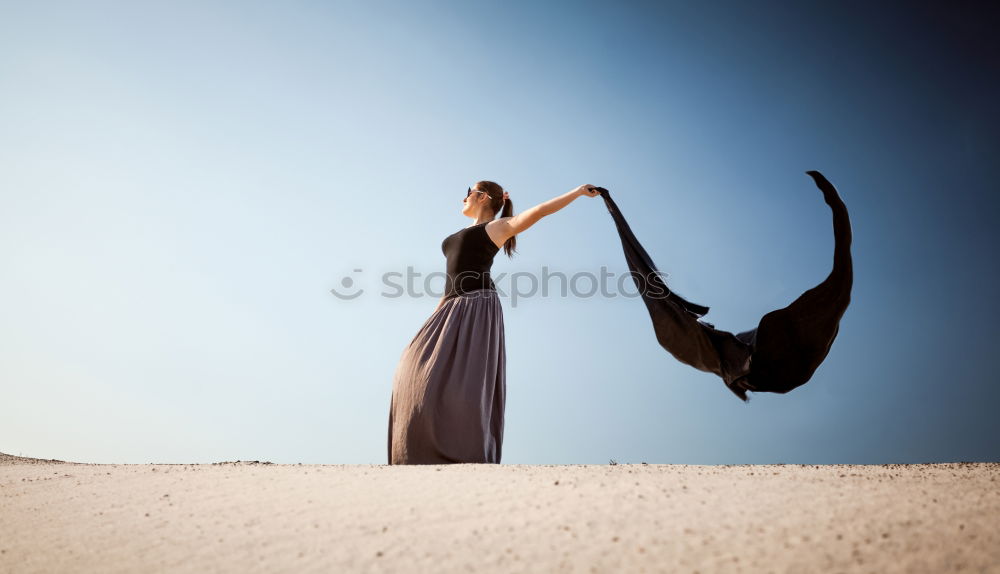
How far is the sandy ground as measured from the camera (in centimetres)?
233

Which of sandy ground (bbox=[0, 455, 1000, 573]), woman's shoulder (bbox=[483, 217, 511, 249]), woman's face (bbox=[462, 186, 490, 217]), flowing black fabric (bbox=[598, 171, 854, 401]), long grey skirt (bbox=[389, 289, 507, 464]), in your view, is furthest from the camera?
woman's face (bbox=[462, 186, 490, 217])

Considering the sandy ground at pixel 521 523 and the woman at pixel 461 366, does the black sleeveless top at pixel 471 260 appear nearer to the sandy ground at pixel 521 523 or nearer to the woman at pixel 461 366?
the woman at pixel 461 366

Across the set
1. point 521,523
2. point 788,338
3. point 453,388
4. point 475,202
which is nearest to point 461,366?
point 453,388

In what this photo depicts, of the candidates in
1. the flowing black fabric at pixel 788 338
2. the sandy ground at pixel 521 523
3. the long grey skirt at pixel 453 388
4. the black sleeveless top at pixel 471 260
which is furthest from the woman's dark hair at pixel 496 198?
the sandy ground at pixel 521 523

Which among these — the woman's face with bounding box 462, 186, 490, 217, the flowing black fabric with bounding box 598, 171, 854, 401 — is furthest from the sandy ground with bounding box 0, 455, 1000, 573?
the woman's face with bounding box 462, 186, 490, 217

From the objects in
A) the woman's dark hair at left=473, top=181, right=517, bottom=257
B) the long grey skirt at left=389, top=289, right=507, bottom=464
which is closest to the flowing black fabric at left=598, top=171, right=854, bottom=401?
the long grey skirt at left=389, top=289, right=507, bottom=464

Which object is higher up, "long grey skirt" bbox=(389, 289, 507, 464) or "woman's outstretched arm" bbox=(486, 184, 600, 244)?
"woman's outstretched arm" bbox=(486, 184, 600, 244)

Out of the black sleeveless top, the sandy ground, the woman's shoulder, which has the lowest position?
the sandy ground

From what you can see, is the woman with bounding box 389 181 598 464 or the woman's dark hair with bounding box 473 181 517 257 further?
the woman's dark hair with bounding box 473 181 517 257

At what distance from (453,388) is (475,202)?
2046mm

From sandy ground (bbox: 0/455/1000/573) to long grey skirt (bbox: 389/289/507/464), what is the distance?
1.15 metres

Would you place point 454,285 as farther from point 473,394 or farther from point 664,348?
point 664,348

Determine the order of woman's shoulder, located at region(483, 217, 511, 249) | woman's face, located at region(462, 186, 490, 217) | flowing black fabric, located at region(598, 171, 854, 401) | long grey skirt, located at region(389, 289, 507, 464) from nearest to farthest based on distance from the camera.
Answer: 1. flowing black fabric, located at region(598, 171, 854, 401)
2. long grey skirt, located at region(389, 289, 507, 464)
3. woman's shoulder, located at region(483, 217, 511, 249)
4. woman's face, located at region(462, 186, 490, 217)

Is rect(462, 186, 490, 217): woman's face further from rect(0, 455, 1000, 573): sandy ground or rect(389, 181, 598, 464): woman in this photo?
rect(0, 455, 1000, 573): sandy ground
